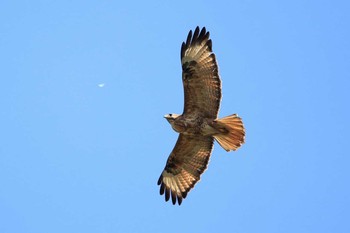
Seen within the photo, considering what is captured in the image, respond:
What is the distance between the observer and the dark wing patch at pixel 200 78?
1290 cm

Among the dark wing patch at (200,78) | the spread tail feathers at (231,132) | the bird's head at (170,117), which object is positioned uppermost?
the dark wing patch at (200,78)

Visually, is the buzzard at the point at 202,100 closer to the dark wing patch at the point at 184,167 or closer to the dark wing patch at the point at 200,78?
the dark wing patch at the point at 200,78

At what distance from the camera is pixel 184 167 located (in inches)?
549

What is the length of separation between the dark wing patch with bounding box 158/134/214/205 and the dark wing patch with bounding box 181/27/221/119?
84 centimetres

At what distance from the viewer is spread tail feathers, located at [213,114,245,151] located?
41.5 ft

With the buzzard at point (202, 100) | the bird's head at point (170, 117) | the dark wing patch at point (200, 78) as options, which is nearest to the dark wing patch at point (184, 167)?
the buzzard at point (202, 100)

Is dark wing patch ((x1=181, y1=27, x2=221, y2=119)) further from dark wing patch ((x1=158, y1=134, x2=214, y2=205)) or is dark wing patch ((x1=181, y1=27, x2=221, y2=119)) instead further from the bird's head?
dark wing patch ((x1=158, y1=134, x2=214, y2=205))

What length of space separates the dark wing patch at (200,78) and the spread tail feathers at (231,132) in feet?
0.97

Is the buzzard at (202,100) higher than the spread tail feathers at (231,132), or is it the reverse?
the buzzard at (202,100)

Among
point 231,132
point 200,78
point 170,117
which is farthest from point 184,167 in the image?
point 200,78

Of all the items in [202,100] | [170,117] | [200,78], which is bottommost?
[170,117]

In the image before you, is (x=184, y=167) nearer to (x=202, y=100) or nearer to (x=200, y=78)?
(x=202, y=100)

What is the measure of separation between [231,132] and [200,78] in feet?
3.54

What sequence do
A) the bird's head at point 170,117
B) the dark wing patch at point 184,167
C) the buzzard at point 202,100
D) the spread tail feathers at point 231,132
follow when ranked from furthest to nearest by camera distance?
the dark wing patch at point 184,167, the bird's head at point 170,117, the buzzard at point 202,100, the spread tail feathers at point 231,132
